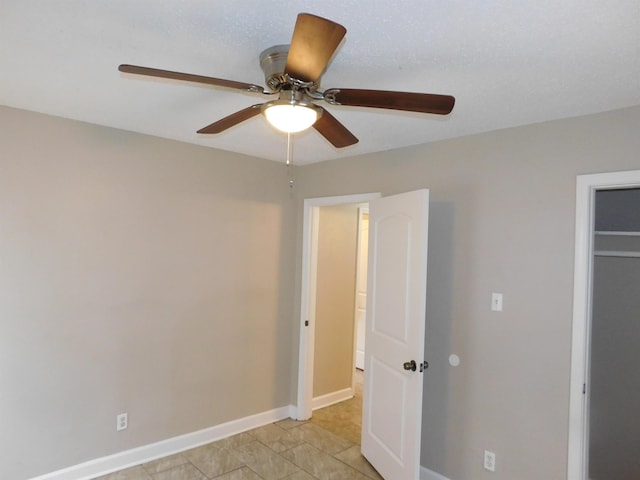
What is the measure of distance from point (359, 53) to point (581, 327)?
6.15 ft

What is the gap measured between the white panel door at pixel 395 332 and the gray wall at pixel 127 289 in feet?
3.56

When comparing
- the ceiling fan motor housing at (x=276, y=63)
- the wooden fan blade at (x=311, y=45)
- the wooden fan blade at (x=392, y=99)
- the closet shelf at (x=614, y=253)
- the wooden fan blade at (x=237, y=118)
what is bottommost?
the closet shelf at (x=614, y=253)

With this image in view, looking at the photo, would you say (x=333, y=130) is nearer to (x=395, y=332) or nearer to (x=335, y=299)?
(x=395, y=332)

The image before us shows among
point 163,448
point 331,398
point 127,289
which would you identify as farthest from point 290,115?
point 331,398

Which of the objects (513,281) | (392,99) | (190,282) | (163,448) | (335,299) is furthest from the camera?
(335,299)

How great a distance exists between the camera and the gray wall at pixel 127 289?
Answer: 2.54 meters

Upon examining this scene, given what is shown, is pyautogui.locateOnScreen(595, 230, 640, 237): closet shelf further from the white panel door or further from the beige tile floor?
the beige tile floor

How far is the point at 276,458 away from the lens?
Result: 3.15 meters

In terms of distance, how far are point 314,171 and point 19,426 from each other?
2.88m

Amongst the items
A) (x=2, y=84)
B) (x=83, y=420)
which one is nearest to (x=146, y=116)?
(x=2, y=84)

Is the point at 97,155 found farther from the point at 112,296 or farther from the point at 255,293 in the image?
the point at 255,293

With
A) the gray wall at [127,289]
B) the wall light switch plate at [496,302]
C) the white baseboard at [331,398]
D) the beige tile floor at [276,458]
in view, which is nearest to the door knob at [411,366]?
the wall light switch plate at [496,302]

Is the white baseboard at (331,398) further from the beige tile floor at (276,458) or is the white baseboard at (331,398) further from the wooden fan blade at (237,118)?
the wooden fan blade at (237,118)

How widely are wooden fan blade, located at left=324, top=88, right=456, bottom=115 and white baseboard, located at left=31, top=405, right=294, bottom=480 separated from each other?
289 centimetres
